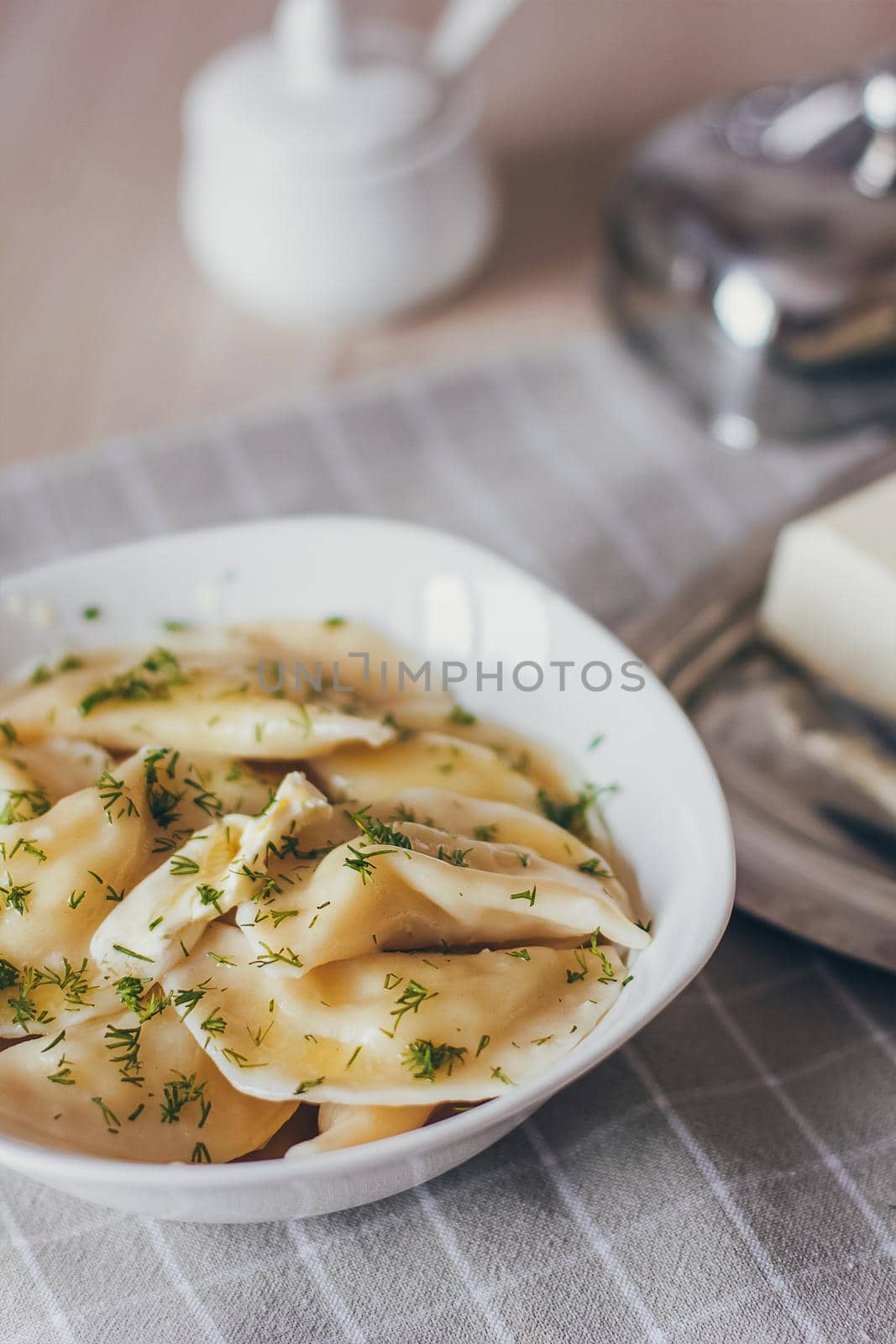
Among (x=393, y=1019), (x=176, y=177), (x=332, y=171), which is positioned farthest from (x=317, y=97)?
(x=393, y=1019)

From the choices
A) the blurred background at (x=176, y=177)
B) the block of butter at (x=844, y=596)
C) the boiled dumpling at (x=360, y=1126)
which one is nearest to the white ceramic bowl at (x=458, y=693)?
the boiled dumpling at (x=360, y=1126)

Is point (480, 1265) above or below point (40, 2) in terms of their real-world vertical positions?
below

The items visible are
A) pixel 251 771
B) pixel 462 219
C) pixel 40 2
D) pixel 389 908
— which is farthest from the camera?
pixel 40 2

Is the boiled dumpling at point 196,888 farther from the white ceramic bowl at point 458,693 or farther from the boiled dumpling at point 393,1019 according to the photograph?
the white ceramic bowl at point 458,693

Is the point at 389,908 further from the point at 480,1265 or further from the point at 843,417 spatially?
the point at 843,417

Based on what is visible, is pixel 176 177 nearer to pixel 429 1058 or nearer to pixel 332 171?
pixel 332 171

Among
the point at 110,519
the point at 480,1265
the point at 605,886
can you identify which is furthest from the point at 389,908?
the point at 110,519
